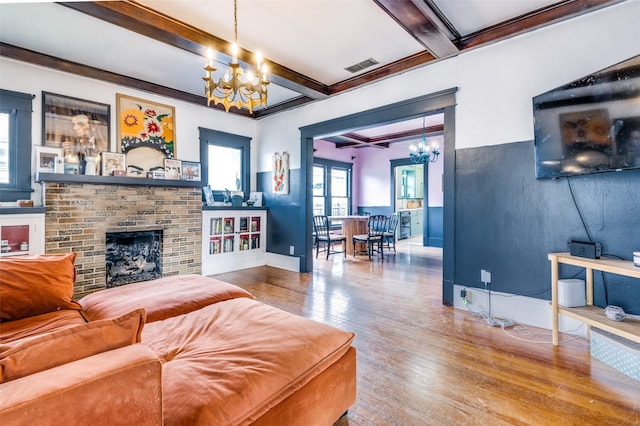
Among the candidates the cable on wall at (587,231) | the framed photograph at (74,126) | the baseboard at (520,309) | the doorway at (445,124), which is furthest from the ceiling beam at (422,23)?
the framed photograph at (74,126)

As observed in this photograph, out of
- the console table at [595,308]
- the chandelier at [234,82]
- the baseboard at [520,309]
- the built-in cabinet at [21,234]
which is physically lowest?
the baseboard at [520,309]

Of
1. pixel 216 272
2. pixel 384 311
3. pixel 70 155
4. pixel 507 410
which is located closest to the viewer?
pixel 507 410

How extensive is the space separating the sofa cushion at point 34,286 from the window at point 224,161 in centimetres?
318

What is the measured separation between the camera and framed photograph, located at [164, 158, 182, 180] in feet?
14.5

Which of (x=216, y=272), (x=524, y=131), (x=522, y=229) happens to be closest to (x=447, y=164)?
(x=524, y=131)

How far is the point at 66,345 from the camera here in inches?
34.6

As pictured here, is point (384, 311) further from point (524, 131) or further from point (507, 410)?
point (524, 131)

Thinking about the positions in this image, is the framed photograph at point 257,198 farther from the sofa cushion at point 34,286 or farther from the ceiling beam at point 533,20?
the ceiling beam at point 533,20

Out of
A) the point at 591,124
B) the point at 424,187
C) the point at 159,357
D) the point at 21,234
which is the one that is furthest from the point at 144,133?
the point at 424,187

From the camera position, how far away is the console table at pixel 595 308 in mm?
1896

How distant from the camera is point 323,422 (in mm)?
1339

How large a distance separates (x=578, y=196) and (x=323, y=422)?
270cm

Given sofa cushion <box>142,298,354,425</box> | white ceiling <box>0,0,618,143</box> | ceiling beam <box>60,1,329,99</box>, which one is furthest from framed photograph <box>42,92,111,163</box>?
sofa cushion <box>142,298,354,425</box>

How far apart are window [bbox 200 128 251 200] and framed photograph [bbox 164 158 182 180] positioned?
43cm
